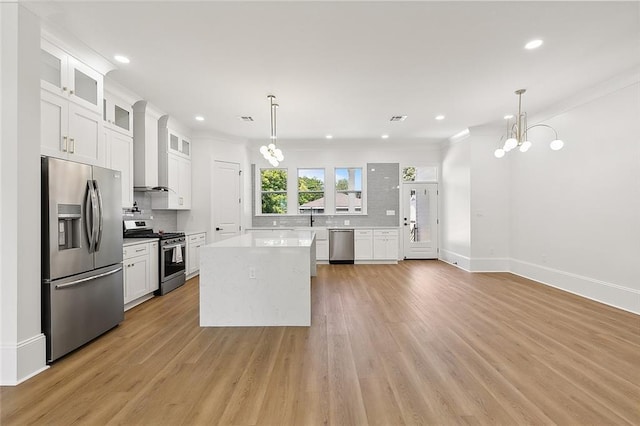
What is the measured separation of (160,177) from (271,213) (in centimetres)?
291

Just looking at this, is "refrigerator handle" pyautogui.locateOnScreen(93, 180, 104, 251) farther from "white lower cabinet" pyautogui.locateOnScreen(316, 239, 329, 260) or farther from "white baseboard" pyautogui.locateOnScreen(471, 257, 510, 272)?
"white baseboard" pyautogui.locateOnScreen(471, 257, 510, 272)

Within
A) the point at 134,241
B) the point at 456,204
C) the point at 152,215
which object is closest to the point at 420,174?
the point at 456,204

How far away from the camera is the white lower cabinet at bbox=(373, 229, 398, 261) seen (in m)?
7.10

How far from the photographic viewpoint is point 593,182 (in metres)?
4.17

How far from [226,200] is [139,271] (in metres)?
2.69

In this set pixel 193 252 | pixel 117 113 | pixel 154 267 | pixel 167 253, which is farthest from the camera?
pixel 193 252

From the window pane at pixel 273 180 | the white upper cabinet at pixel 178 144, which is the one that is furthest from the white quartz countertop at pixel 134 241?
the window pane at pixel 273 180

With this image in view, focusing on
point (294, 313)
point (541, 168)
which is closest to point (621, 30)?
point (541, 168)

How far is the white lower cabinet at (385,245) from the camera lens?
23.3ft

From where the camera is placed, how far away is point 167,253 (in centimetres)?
458

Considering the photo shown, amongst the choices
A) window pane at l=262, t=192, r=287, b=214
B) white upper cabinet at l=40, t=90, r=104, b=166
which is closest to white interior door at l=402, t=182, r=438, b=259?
window pane at l=262, t=192, r=287, b=214

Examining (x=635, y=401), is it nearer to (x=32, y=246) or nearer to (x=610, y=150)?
(x=610, y=150)

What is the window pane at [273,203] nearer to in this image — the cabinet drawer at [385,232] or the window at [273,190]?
the window at [273,190]

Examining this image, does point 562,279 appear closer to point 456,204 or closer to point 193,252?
point 456,204
